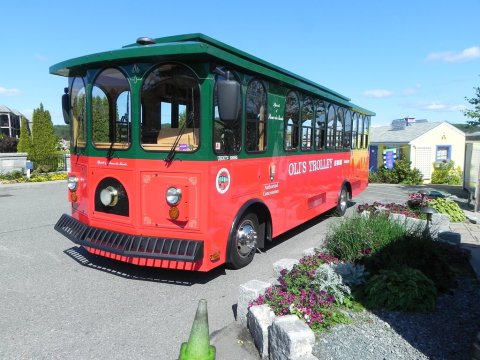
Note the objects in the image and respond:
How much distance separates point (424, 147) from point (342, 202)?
1527 centimetres

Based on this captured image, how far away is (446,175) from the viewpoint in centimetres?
2161

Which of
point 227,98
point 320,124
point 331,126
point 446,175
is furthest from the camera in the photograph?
point 446,175

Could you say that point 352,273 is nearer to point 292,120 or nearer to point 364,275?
point 364,275

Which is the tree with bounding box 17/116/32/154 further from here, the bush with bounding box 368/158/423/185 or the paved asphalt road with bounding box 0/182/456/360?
the bush with bounding box 368/158/423/185

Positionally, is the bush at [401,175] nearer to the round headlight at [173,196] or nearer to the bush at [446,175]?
the bush at [446,175]

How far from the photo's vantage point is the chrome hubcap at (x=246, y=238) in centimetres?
530

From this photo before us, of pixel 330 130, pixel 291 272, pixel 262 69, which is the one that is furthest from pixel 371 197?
pixel 291 272

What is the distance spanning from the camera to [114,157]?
4895 millimetres

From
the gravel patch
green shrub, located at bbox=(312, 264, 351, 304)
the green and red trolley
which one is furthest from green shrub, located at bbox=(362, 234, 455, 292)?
the green and red trolley

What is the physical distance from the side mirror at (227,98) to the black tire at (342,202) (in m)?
6.12

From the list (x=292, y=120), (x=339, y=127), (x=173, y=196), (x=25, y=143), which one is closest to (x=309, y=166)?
(x=292, y=120)

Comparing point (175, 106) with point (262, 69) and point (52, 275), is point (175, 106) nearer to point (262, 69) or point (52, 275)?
point (262, 69)

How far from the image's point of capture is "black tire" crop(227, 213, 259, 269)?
16.7ft

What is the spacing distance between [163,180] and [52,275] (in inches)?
81.6
